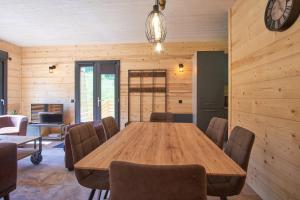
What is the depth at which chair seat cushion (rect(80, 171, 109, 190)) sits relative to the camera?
5.52ft

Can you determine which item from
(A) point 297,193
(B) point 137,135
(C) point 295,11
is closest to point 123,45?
(B) point 137,135

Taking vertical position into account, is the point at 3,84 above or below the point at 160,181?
above

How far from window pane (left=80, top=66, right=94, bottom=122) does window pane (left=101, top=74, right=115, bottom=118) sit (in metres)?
0.33

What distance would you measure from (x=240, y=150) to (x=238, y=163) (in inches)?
4.0

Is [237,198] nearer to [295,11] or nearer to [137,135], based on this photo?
[137,135]

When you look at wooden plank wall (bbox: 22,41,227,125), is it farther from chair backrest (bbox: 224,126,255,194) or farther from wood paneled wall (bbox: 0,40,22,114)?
chair backrest (bbox: 224,126,255,194)

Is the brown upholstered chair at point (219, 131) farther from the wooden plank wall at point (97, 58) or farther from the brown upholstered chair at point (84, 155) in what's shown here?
the wooden plank wall at point (97, 58)

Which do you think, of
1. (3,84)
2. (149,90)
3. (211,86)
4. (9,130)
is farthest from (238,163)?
(3,84)

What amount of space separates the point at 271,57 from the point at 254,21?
25.0 inches

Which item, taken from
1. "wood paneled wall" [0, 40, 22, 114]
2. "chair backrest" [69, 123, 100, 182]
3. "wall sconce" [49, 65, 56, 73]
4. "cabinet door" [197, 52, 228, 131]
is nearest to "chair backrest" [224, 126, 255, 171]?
"chair backrest" [69, 123, 100, 182]

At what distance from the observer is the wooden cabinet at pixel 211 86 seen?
4.56 m

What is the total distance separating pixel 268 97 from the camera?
7.50 ft

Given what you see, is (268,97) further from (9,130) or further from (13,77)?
(13,77)

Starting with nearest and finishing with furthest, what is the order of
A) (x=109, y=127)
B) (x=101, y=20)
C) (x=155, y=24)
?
1. (x=155, y=24)
2. (x=109, y=127)
3. (x=101, y=20)
